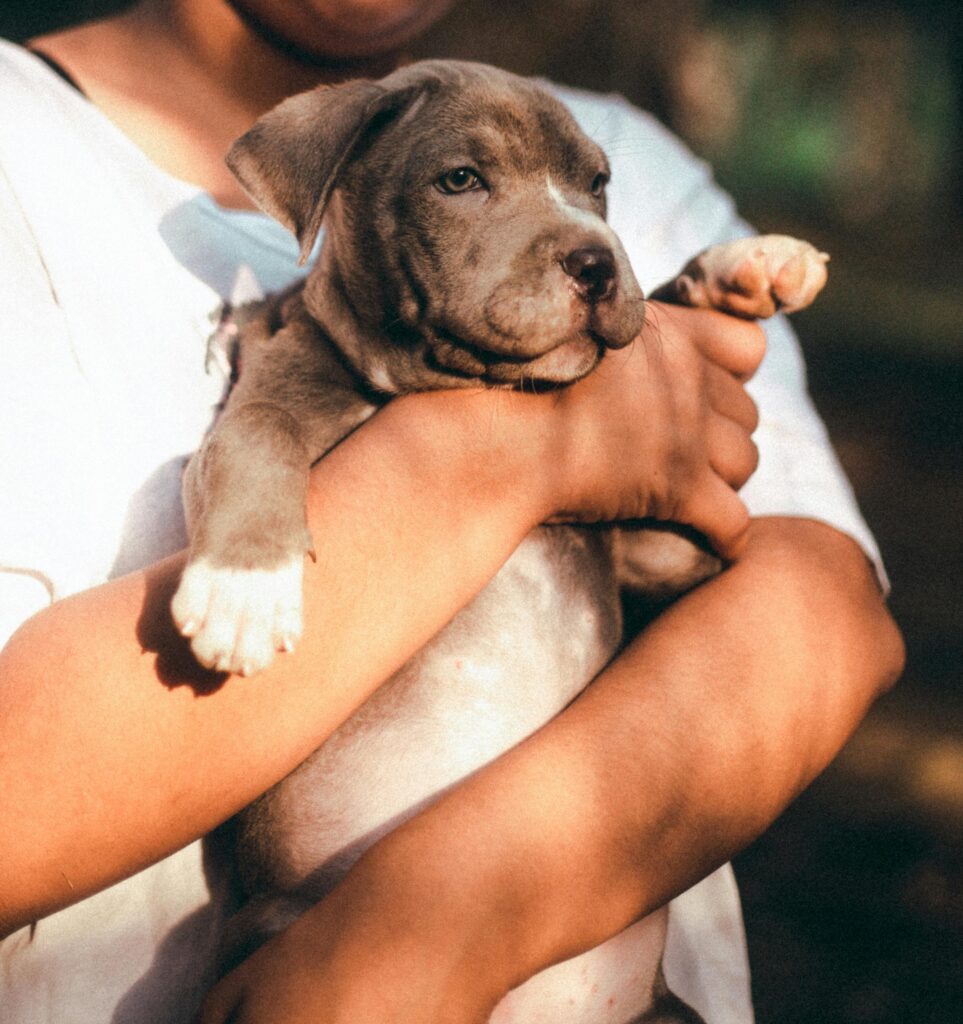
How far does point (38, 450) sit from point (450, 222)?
85 cm

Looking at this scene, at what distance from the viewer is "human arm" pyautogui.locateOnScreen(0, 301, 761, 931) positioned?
1640mm

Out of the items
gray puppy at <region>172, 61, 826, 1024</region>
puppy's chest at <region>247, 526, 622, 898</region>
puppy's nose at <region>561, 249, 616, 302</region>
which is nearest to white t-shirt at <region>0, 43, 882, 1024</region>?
gray puppy at <region>172, 61, 826, 1024</region>

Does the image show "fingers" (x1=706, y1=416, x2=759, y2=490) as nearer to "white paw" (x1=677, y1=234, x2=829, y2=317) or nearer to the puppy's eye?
"white paw" (x1=677, y1=234, x2=829, y2=317)

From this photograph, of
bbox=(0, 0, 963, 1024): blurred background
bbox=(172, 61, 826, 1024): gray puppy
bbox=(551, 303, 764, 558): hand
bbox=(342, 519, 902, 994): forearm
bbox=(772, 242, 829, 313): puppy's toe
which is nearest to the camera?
bbox=(342, 519, 902, 994): forearm

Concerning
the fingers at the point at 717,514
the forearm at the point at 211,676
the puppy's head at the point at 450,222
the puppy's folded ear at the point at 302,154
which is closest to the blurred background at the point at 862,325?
the fingers at the point at 717,514

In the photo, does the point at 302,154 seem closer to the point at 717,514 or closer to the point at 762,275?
the point at 762,275

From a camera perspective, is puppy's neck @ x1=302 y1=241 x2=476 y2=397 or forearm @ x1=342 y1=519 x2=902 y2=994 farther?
puppy's neck @ x1=302 y1=241 x2=476 y2=397

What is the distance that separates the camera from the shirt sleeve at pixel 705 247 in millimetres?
2502

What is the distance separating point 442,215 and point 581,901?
125 centimetres

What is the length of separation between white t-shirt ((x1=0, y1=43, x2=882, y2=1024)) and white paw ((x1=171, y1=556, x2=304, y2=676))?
0.31 meters

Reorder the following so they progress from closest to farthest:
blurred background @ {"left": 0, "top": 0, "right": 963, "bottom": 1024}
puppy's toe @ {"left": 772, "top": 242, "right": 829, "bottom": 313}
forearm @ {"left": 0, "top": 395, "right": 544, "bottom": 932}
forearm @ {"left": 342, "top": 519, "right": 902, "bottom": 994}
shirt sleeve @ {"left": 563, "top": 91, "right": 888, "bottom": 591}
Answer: forearm @ {"left": 0, "top": 395, "right": 544, "bottom": 932} < forearm @ {"left": 342, "top": 519, "right": 902, "bottom": 994} < puppy's toe @ {"left": 772, "top": 242, "right": 829, "bottom": 313} < shirt sleeve @ {"left": 563, "top": 91, "right": 888, "bottom": 591} < blurred background @ {"left": 0, "top": 0, "right": 963, "bottom": 1024}

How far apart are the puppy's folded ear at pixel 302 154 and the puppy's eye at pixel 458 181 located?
0.60 feet

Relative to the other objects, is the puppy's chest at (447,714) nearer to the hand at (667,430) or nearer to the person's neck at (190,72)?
the hand at (667,430)

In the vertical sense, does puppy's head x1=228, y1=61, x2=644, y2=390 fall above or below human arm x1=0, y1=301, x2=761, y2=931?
above
